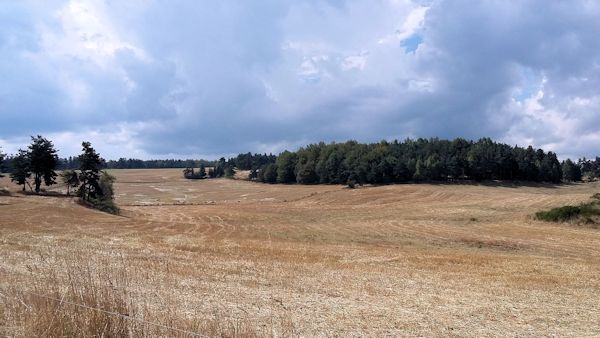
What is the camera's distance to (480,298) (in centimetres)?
1504

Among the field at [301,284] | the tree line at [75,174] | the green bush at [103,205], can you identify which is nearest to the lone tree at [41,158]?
the tree line at [75,174]

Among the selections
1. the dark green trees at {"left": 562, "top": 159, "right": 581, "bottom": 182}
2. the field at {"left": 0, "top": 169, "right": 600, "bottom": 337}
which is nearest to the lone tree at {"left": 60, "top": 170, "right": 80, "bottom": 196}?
the field at {"left": 0, "top": 169, "right": 600, "bottom": 337}

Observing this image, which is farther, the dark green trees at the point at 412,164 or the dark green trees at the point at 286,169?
the dark green trees at the point at 286,169

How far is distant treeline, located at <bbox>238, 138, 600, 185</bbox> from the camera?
122000mm

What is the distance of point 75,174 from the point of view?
2768 inches

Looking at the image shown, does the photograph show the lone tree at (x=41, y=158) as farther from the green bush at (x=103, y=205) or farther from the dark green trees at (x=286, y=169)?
the dark green trees at (x=286, y=169)

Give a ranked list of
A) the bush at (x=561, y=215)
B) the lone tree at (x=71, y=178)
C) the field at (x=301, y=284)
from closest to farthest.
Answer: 1. the field at (x=301, y=284)
2. the bush at (x=561, y=215)
3. the lone tree at (x=71, y=178)

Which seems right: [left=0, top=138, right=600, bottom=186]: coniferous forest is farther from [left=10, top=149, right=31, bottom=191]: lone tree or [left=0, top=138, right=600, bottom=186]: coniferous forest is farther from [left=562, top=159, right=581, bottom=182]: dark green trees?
[left=10, top=149, right=31, bottom=191]: lone tree

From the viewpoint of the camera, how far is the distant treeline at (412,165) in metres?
122

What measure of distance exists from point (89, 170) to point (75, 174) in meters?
7.32

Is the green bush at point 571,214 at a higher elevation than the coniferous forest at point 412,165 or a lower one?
lower

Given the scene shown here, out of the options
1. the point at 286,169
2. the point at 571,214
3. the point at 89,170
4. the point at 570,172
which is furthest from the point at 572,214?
the point at 570,172

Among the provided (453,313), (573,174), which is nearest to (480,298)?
(453,313)

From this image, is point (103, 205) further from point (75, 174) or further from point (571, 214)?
point (571, 214)
